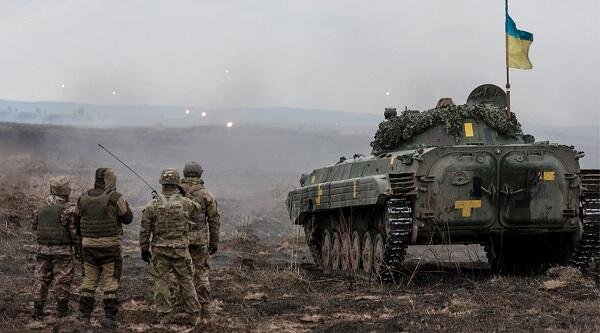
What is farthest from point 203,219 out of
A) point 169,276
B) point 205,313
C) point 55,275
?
point 55,275

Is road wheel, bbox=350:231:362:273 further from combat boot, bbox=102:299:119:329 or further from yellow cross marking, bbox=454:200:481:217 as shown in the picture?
combat boot, bbox=102:299:119:329

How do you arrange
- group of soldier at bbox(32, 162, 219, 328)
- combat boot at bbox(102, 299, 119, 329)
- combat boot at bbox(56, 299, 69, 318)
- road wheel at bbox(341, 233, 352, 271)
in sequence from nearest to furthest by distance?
combat boot at bbox(102, 299, 119, 329) < group of soldier at bbox(32, 162, 219, 328) < combat boot at bbox(56, 299, 69, 318) < road wheel at bbox(341, 233, 352, 271)

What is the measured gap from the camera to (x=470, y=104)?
666 inches

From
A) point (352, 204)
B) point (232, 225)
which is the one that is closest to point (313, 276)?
point (352, 204)

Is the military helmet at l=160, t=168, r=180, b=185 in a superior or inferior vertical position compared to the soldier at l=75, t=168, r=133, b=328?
superior

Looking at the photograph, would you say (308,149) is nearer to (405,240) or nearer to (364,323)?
(405,240)

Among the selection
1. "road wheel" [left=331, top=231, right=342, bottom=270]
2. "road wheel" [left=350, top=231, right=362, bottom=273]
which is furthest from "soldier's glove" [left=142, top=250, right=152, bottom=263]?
"road wheel" [left=331, top=231, right=342, bottom=270]

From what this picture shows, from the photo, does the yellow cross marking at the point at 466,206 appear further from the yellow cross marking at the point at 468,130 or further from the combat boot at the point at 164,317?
the combat boot at the point at 164,317

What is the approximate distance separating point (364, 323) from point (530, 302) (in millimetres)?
2690

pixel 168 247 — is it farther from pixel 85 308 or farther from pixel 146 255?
pixel 85 308

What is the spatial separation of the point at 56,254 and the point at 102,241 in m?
0.84

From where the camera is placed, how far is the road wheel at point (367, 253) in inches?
619

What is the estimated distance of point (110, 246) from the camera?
10.2 metres

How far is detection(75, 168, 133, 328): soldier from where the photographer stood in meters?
10.2
